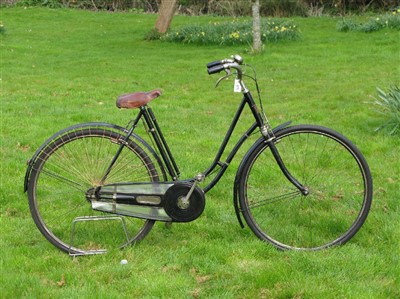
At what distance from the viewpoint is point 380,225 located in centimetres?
539

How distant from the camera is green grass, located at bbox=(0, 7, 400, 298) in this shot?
4.39 metres

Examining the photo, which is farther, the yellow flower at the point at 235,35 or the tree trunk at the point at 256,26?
the yellow flower at the point at 235,35

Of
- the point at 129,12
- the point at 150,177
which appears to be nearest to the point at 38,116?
the point at 150,177

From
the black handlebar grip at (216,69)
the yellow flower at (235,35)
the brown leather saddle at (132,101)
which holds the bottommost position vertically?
the yellow flower at (235,35)

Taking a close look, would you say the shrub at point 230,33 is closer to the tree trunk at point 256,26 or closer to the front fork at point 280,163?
the tree trunk at point 256,26

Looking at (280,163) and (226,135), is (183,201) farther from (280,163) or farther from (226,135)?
(280,163)

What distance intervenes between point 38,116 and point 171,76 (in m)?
4.70

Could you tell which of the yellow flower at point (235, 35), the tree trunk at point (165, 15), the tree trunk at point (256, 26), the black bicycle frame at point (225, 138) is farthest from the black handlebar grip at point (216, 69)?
the tree trunk at point (165, 15)

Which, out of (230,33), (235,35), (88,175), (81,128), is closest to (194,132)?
(88,175)

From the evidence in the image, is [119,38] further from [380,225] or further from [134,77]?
[380,225]

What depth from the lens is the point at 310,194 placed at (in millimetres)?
5316

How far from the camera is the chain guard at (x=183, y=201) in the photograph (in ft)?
15.8

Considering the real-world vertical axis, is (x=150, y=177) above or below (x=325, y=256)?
above

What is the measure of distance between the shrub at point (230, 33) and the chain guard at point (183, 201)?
516 inches
